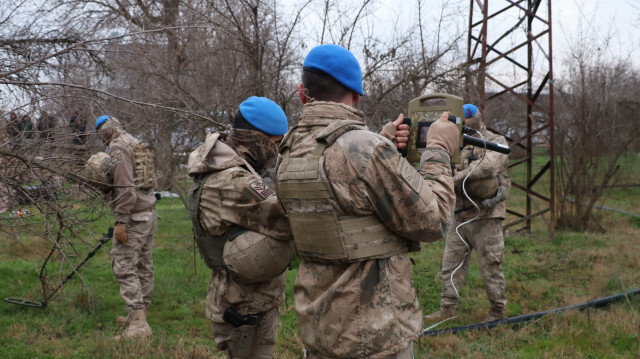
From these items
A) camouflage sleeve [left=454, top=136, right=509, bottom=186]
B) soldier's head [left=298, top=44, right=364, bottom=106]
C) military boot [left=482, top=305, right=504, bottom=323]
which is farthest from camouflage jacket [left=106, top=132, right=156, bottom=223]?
military boot [left=482, top=305, right=504, bottom=323]

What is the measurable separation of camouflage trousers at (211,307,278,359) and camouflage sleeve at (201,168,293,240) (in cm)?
69

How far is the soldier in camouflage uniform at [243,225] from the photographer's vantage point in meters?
2.57

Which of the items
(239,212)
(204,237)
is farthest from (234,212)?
(204,237)

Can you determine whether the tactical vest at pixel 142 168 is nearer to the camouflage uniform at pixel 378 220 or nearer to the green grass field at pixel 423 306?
the green grass field at pixel 423 306

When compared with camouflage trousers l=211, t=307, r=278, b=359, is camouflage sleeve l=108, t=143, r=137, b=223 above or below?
above

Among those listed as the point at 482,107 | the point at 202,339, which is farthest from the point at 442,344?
the point at 482,107

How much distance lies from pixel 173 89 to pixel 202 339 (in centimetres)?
304

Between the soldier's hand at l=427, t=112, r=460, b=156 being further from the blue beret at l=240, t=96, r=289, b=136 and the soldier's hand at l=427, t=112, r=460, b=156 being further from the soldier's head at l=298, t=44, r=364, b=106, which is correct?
the blue beret at l=240, t=96, r=289, b=136

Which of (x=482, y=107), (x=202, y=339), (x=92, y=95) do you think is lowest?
(x=202, y=339)

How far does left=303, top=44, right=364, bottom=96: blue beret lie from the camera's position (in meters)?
2.09

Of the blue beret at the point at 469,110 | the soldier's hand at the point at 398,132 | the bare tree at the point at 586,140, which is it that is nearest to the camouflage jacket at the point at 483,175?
the blue beret at the point at 469,110

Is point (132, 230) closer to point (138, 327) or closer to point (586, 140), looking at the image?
point (138, 327)

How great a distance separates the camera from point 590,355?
3998 millimetres

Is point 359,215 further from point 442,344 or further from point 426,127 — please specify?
point 442,344
